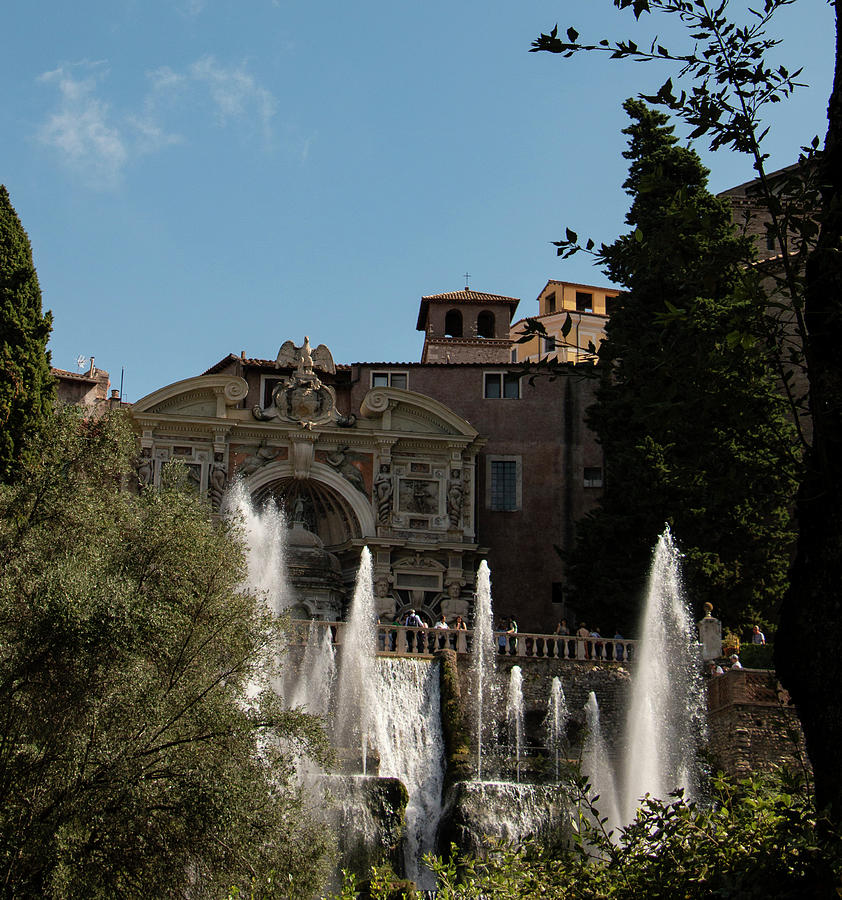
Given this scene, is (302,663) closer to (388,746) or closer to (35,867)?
(388,746)

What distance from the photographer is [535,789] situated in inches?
841

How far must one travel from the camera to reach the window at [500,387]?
122 ft

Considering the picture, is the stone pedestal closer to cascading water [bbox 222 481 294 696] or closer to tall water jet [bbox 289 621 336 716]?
tall water jet [bbox 289 621 336 716]

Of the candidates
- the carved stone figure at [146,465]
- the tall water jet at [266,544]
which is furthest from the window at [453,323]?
the carved stone figure at [146,465]

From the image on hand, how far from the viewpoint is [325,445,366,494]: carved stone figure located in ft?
111

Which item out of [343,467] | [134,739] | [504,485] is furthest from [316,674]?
[504,485]

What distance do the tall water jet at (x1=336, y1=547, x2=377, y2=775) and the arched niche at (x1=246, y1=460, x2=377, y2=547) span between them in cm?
803

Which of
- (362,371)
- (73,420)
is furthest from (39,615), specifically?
(362,371)

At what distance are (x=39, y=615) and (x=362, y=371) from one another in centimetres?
2448

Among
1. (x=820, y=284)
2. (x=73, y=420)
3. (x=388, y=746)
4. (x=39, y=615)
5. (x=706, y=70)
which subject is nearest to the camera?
(x=820, y=284)

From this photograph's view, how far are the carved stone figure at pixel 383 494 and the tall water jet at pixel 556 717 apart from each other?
9.27m

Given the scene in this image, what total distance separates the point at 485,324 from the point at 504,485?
954 centimetres

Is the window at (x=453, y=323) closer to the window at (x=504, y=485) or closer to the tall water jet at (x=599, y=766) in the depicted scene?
the window at (x=504, y=485)

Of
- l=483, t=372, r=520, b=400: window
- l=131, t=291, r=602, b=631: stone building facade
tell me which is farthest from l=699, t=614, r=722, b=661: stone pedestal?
l=483, t=372, r=520, b=400: window
